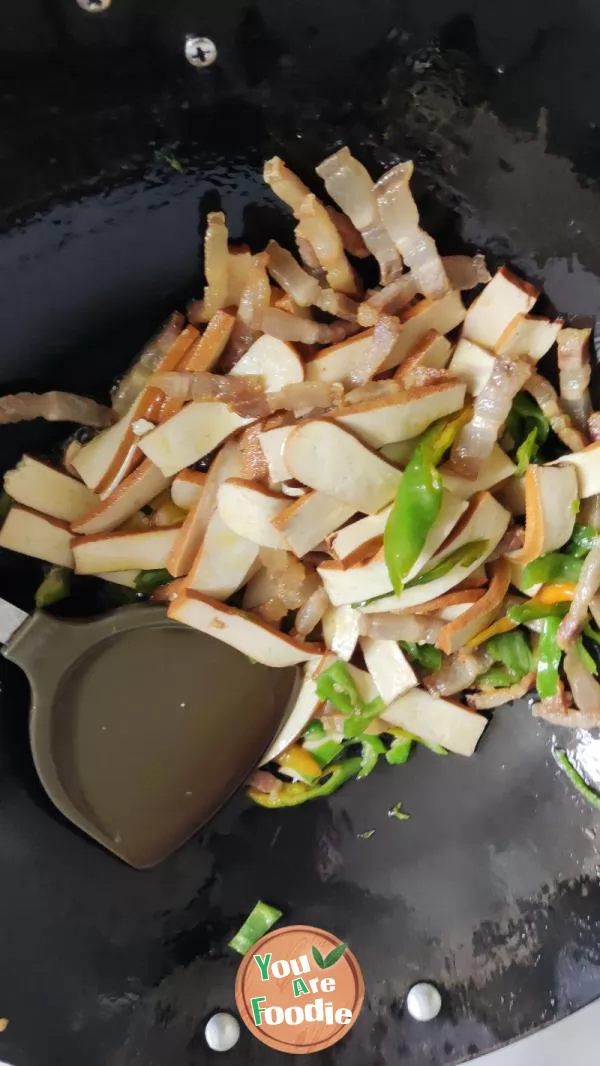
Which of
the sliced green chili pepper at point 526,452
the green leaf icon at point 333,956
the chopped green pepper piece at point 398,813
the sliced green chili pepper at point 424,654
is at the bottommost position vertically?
the green leaf icon at point 333,956

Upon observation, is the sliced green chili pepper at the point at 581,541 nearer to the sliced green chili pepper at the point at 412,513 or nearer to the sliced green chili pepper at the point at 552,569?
the sliced green chili pepper at the point at 552,569

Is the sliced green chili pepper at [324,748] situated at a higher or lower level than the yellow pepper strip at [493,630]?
lower

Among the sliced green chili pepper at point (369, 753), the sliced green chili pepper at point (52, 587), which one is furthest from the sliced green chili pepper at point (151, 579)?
the sliced green chili pepper at point (369, 753)

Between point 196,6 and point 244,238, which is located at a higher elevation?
point 196,6

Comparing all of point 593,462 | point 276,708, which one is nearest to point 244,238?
point 593,462

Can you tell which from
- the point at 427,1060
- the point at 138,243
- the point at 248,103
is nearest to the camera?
the point at 248,103

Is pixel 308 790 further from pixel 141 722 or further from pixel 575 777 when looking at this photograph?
pixel 575 777

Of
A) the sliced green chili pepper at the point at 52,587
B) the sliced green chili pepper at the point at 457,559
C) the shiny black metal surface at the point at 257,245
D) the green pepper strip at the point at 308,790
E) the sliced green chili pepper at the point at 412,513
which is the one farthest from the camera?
the green pepper strip at the point at 308,790

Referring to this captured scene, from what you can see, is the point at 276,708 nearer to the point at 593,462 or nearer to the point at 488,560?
the point at 488,560
